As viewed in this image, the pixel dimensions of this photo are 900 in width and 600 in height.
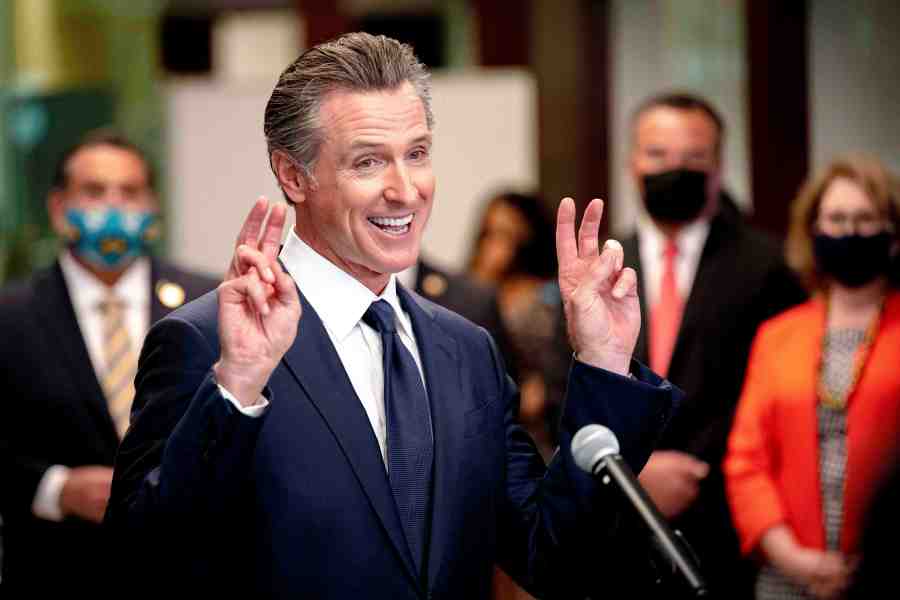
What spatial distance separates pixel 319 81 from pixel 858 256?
1.94 m

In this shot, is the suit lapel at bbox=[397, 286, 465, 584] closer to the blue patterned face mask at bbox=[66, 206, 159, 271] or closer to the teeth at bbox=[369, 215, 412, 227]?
the teeth at bbox=[369, 215, 412, 227]

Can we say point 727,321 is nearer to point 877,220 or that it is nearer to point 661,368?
point 661,368

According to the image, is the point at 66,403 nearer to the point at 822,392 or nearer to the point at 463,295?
the point at 463,295

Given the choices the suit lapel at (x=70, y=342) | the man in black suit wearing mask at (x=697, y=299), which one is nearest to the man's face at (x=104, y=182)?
the suit lapel at (x=70, y=342)

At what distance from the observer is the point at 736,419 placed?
3.75 metres

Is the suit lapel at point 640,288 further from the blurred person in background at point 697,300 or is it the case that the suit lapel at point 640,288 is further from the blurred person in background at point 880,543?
the blurred person in background at point 880,543

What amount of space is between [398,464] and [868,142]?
3617 millimetres

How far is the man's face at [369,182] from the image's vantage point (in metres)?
2.17

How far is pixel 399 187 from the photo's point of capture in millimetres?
2174

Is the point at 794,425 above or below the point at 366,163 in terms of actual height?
below

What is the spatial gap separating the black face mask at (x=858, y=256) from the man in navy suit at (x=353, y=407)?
1.66 meters

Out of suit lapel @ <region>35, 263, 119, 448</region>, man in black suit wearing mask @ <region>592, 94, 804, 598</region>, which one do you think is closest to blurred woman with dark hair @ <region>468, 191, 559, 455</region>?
man in black suit wearing mask @ <region>592, 94, 804, 598</region>

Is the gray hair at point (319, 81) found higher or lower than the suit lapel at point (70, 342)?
higher

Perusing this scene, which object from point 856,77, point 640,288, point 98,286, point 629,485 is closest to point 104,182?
point 98,286
